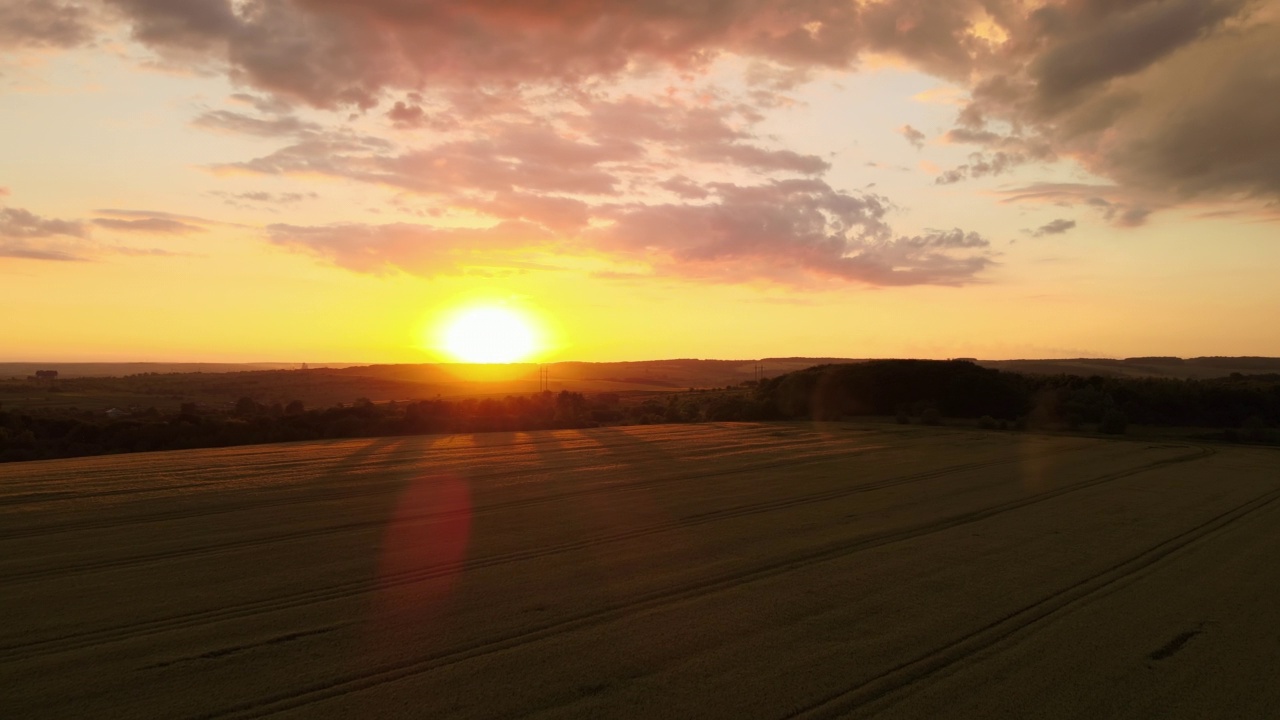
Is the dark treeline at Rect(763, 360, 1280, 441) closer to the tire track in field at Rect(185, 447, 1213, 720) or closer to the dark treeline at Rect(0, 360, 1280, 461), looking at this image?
the dark treeline at Rect(0, 360, 1280, 461)

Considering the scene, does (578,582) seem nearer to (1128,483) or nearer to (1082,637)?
(1082,637)

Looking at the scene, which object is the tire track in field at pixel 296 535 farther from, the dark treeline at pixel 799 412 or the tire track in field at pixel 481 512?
the dark treeline at pixel 799 412

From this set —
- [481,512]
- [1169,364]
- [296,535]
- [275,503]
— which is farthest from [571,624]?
[1169,364]

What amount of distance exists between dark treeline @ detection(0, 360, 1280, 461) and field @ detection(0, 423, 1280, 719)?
31.2 feet

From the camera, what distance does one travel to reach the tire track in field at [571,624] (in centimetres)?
516

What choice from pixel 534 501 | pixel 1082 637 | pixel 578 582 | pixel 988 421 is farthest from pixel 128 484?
pixel 988 421

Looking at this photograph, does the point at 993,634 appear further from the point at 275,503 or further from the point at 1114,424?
the point at 1114,424

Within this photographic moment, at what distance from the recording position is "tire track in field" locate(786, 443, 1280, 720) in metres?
5.21

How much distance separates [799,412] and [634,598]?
32506 millimetres

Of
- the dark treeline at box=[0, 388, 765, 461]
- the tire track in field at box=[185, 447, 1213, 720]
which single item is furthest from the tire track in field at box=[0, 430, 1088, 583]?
the dark treeline at box=[0, 388, 765, 461]

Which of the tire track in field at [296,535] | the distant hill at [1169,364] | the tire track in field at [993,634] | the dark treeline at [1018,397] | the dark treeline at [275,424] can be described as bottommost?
the tire track in field at [993,634]

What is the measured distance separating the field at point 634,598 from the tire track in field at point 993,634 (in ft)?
0.08

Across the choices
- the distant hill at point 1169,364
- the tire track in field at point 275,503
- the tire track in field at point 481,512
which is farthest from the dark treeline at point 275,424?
the distant hill at point 1169,364

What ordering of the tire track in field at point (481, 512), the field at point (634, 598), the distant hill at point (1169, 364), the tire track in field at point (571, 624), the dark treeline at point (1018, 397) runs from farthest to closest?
the distant hill at point (1169, 364), the dark treeline at point (1018, 397), the tire track in field at point (481, 512), the field at point (634, 598), the tire track in field at point (571, 624)
